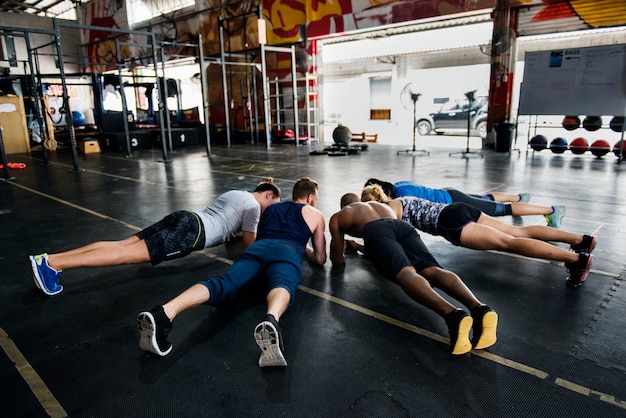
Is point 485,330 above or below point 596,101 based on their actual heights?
below

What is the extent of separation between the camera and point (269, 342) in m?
1.92

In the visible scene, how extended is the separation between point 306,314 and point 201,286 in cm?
64

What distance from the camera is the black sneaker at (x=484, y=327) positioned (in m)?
2.05

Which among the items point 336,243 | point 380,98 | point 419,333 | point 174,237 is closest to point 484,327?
point 419,333

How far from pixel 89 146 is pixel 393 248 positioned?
1226cm

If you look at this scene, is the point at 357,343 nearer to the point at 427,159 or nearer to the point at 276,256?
the point at 276,256

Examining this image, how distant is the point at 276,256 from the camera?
2457mm

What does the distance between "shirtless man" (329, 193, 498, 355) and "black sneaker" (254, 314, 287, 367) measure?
0.76 metres

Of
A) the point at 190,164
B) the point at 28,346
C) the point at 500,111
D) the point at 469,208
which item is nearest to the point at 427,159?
the point at 500,111

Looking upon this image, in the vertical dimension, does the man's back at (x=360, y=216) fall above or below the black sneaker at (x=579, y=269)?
above

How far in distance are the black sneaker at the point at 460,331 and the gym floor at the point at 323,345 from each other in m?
0.06

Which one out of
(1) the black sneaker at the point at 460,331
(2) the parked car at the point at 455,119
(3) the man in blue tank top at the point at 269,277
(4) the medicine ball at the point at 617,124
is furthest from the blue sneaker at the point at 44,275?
(2) the parked car at the point at 455,119

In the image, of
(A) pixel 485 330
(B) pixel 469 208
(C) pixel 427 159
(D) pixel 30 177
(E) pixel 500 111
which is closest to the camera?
(A) pixel 485 330

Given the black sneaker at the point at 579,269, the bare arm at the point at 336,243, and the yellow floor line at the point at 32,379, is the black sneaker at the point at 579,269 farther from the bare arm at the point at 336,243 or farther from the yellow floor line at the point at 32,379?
the yellow floor line at the point at 32,379
